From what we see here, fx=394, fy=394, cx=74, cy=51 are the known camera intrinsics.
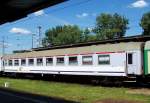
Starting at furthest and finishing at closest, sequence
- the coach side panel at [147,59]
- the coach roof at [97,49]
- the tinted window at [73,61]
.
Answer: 1. the tinted window at [73,61]
2. the coach roof at [97,49]
3. the coach side panel at [147,59]

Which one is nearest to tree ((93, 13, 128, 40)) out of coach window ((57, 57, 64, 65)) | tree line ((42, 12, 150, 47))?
tree line ((42, 12, 150, 47))

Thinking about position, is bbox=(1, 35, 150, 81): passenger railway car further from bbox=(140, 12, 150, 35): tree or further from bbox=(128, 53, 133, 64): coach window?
bbox=(140, 12, 150, 35): tree

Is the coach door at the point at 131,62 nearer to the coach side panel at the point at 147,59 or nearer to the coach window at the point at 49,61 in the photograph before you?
the coach side panel at the point at 147,59

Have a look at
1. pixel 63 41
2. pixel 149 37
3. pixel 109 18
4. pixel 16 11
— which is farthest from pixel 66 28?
A: pixel 16 11

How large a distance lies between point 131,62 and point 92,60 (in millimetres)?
4613

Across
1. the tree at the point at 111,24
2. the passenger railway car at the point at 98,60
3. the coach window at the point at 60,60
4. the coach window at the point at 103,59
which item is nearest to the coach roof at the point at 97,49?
the passenger railway car at the point at 98,60

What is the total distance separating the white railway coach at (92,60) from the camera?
2877cm

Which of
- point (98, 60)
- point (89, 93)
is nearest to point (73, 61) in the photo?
point (98, 60)

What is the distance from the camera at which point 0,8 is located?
1294cm

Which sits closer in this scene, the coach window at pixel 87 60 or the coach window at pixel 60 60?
the coach window at pixel 87 60

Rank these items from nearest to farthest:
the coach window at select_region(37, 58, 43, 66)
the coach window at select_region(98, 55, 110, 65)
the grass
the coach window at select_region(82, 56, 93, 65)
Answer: the grass < the coach window at select_region(98, 55, 110, 65) < the coach window at select_region(82, 56, 93, 65) < the coach window at select_region(37, 58, 43, 66)

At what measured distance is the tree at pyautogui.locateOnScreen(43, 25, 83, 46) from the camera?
127 meters

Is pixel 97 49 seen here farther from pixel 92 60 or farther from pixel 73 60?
pixel 73 60

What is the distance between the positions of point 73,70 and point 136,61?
8.08 m
